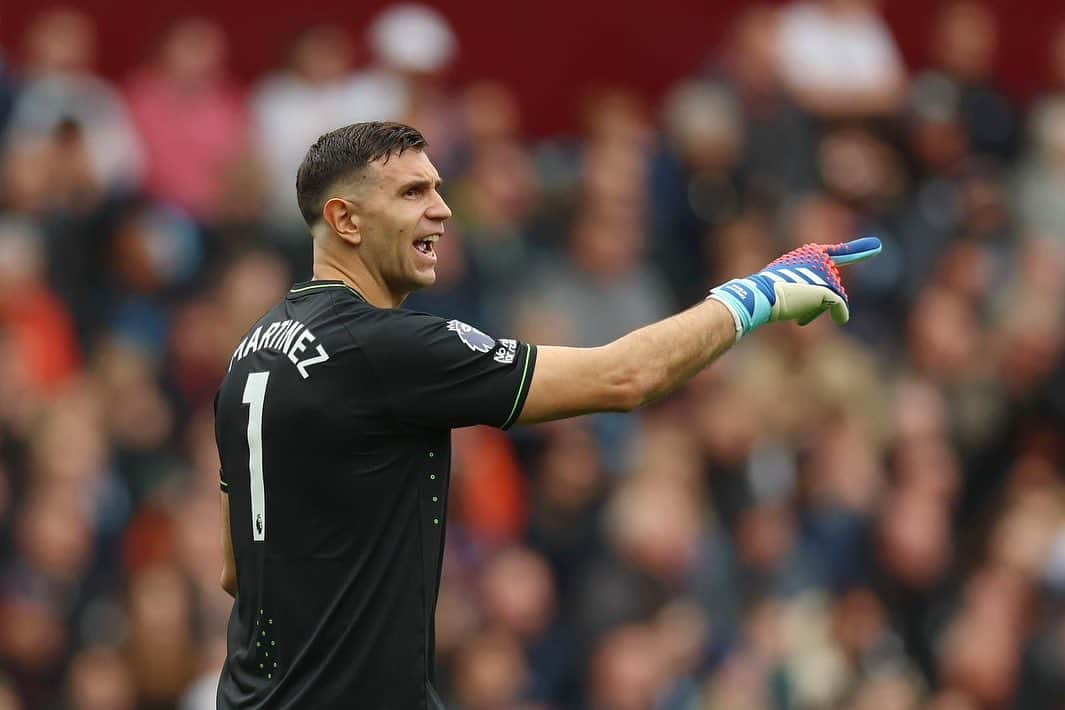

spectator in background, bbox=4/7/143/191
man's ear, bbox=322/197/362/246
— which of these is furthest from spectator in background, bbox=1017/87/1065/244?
man's ear, bbox=322/197/362/246

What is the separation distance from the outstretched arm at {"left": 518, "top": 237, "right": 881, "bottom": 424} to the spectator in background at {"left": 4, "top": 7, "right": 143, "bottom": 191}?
23.2 ft

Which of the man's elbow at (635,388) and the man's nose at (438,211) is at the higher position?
the man's nose at (438,211)

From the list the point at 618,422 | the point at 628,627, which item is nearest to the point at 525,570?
the point at 628,627

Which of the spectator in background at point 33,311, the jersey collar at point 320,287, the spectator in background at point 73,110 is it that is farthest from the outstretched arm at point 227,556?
the spectator in background at point 73,110

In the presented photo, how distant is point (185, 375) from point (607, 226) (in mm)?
2992

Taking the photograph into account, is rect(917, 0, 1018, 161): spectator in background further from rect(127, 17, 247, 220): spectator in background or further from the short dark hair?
the short dark hair

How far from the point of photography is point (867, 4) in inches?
618

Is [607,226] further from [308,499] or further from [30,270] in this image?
[308,499]

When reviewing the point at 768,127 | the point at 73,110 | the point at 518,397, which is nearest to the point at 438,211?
the point at 518,397

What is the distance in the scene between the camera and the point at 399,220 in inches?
215

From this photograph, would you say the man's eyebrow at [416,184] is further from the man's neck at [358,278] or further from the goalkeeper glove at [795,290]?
the goalkeeper glove at [795,290]

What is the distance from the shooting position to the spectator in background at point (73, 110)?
12.0 meters

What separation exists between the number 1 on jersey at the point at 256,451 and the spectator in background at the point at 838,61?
952 centimetres

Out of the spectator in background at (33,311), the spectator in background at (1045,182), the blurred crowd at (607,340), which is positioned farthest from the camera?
the spectator in background at (1045,182)
